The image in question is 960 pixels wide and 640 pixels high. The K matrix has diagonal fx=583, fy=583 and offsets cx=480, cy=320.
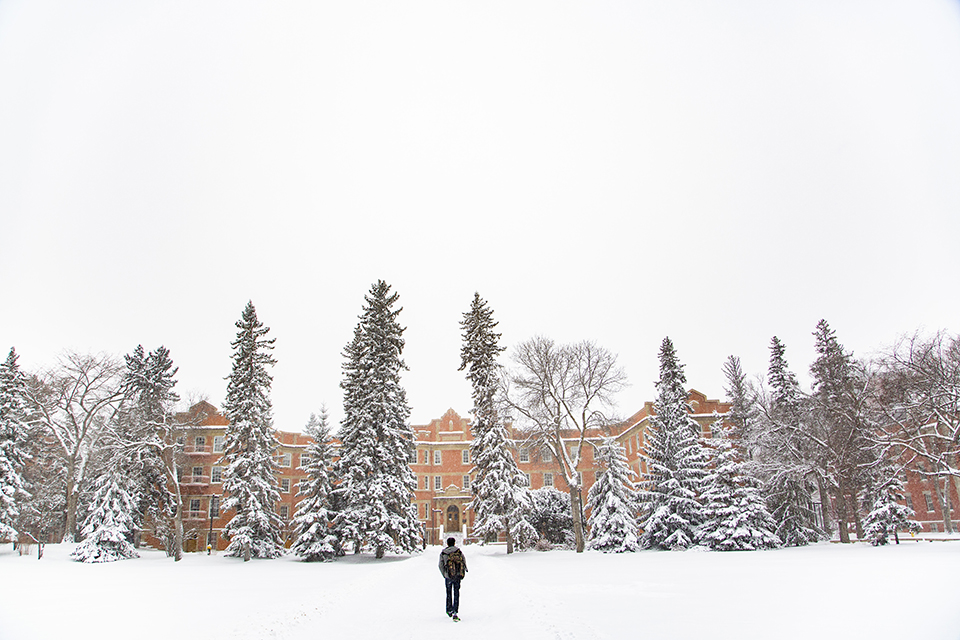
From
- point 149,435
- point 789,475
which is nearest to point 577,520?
point 789,475

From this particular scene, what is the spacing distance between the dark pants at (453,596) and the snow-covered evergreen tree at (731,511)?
91.1 feet

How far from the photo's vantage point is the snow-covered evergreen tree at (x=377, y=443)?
3394 centimetres

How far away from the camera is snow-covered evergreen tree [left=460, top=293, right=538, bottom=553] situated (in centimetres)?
3556

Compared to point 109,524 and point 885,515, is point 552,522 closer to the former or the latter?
point 885,515

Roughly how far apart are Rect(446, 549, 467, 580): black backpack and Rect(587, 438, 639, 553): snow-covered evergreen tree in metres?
26.7

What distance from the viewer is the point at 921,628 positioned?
9891mm

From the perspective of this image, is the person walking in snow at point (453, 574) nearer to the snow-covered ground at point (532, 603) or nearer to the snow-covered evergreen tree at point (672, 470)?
the snow-covered ground at point (532, 603)

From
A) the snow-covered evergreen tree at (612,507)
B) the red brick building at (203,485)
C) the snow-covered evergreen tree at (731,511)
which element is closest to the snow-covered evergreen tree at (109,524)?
the red brick building at (203,485)

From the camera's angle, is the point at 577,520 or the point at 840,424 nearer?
the point at 840,424

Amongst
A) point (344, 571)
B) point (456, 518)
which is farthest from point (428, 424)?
point (344, 571)

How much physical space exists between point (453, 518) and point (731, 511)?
38.3 m

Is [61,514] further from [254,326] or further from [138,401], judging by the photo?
[254,326]

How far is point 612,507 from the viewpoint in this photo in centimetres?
3825

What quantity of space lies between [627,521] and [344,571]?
19.0m
